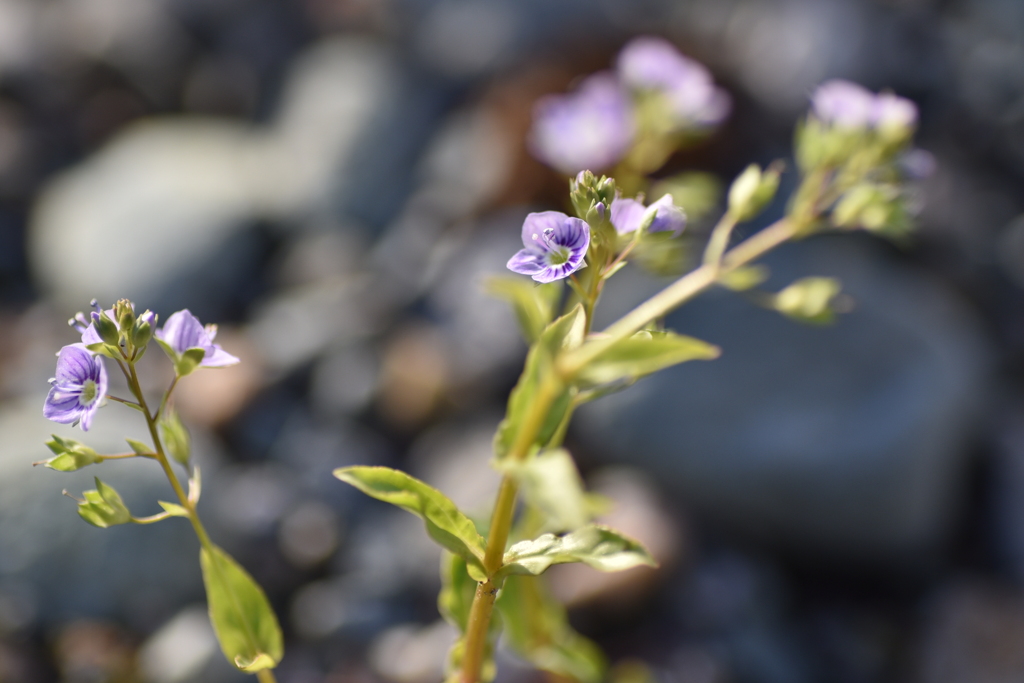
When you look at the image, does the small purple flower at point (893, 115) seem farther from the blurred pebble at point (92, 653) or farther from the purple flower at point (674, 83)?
the blurred pebble at point (92, 653)

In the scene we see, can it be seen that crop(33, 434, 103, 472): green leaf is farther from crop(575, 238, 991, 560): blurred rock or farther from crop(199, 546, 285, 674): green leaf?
crop(575, 238, 991, 560): blurred rock

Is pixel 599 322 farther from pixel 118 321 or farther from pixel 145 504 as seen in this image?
pixel 118 321

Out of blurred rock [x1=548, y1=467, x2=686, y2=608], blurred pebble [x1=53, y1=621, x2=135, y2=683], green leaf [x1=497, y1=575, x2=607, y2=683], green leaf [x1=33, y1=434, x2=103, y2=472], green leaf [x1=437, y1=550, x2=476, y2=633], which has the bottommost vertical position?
blurred rock [x1=548, y1=467, x2=686, y2=608]

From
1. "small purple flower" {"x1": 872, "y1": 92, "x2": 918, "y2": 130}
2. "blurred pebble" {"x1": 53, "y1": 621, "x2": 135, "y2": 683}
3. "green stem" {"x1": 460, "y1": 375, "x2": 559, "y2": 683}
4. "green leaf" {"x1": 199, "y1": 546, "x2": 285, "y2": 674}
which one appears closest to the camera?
"green stem" {"x1": 460, "y1": 375, "x2": 559, "y2": 683}

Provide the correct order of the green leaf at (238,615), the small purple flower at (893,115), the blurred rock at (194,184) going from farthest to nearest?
1. the blurred rock at (194,184)
2. the small purple flower at (893,115)
3. the green leaf at (238,615)

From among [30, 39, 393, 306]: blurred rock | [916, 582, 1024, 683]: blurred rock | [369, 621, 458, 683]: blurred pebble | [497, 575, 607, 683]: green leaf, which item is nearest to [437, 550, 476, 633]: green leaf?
[497, 575, 607, 683]: green leaf

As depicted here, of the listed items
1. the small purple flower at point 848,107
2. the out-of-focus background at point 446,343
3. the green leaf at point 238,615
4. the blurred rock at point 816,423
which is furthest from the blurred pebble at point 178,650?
the small purple flower at point 848,107
